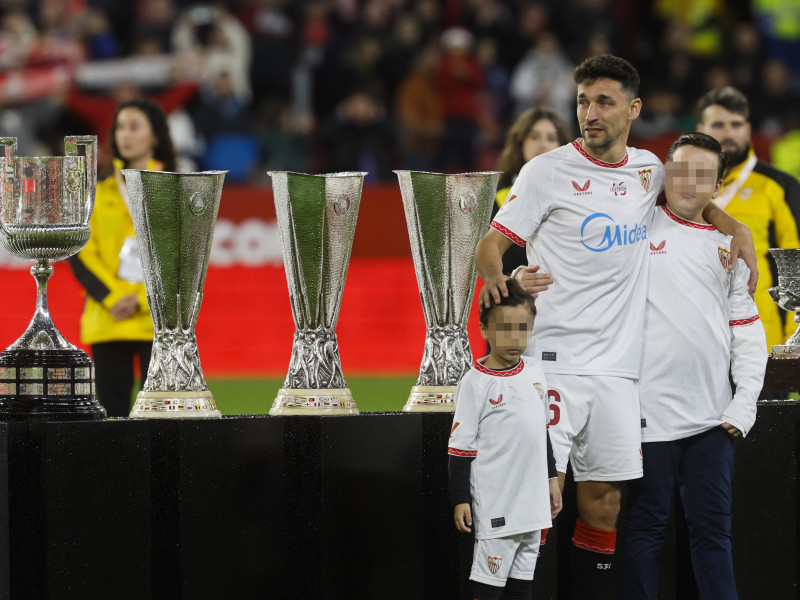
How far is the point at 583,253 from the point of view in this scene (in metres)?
3.60

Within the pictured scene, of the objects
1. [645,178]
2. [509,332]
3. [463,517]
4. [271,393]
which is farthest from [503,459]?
[271,393]

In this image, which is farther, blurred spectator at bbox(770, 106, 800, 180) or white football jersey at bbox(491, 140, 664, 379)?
blurred spectator at bbox(770, 106, 800, 180)

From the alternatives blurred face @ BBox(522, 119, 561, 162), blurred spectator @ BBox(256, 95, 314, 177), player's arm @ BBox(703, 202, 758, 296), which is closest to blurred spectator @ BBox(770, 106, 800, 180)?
blurred spectator @ BBox(256, 95, 314, 177)

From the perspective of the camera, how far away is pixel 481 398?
133 inches

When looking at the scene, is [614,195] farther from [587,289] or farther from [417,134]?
[417,134]

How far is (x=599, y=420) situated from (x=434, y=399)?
1.54 feet

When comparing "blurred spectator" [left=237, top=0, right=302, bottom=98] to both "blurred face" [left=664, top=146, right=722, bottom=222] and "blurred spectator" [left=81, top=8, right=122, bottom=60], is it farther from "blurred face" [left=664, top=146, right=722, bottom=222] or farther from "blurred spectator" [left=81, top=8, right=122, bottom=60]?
"blurred face" [left=664, top=146, right=722, bottom=222]

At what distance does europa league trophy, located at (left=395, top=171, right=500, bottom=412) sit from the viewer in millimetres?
3775

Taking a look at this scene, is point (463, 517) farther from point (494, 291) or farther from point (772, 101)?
point (772, 101)

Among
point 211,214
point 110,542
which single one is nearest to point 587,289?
point 211,214

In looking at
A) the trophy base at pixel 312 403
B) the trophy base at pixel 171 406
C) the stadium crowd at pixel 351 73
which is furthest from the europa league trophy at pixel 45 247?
the stadium crowd at pixel 351 73

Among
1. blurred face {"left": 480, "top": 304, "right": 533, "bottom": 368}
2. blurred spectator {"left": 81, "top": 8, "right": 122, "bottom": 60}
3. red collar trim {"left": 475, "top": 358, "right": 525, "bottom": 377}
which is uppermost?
blurred spectator {"left": 81, "top": 8, "right": 122, "bottom": 60}

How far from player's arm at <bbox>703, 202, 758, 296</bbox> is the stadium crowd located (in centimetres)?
804

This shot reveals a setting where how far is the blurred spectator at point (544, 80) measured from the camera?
12.8 metres
